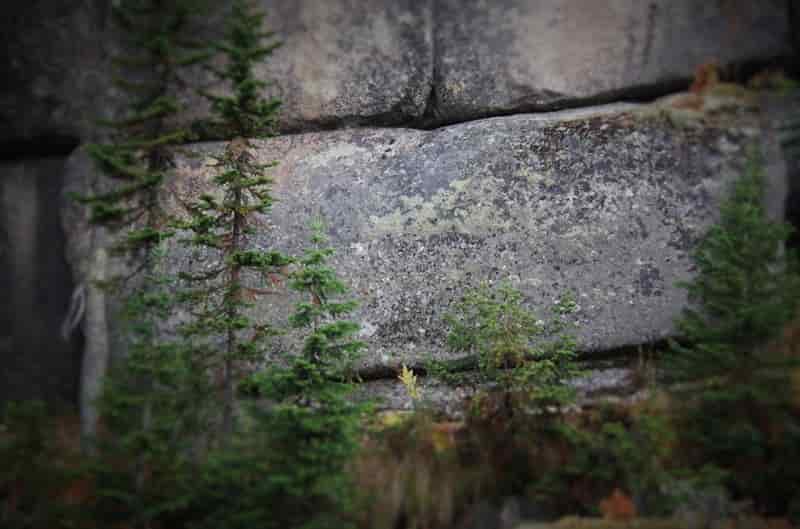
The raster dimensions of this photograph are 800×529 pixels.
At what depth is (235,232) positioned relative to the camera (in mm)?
4375

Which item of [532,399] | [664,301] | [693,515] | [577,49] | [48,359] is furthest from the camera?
[48,359]

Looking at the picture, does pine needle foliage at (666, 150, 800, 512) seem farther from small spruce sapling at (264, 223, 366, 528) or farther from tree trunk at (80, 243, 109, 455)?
tree trunk at (80, 243, 109, 455)

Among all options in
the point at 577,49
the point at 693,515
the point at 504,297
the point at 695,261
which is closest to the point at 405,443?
the point at 504,297

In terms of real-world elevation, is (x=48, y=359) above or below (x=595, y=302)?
below

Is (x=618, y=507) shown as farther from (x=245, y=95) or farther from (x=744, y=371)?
(x=245, y=95)

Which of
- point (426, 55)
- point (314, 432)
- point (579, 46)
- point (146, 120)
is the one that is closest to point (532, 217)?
point (579, 46)

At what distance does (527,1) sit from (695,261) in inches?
102

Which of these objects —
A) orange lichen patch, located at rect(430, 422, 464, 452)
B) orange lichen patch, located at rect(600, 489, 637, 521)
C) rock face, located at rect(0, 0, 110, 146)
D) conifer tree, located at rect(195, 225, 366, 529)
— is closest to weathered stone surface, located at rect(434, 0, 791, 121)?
conifer tree, located at rect(195, 225, 366, 529)

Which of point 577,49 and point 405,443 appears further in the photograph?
point 577,49

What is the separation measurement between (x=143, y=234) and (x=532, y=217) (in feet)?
9.69

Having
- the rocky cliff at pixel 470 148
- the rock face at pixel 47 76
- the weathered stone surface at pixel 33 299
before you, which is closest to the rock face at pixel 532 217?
the rocky cliff at pixel 470 148

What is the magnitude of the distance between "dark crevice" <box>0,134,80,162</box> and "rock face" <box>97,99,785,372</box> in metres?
1.58

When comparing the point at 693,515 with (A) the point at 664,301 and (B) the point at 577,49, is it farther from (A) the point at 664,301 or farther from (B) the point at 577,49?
(B) the point at 577,49

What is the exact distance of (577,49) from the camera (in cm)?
515
